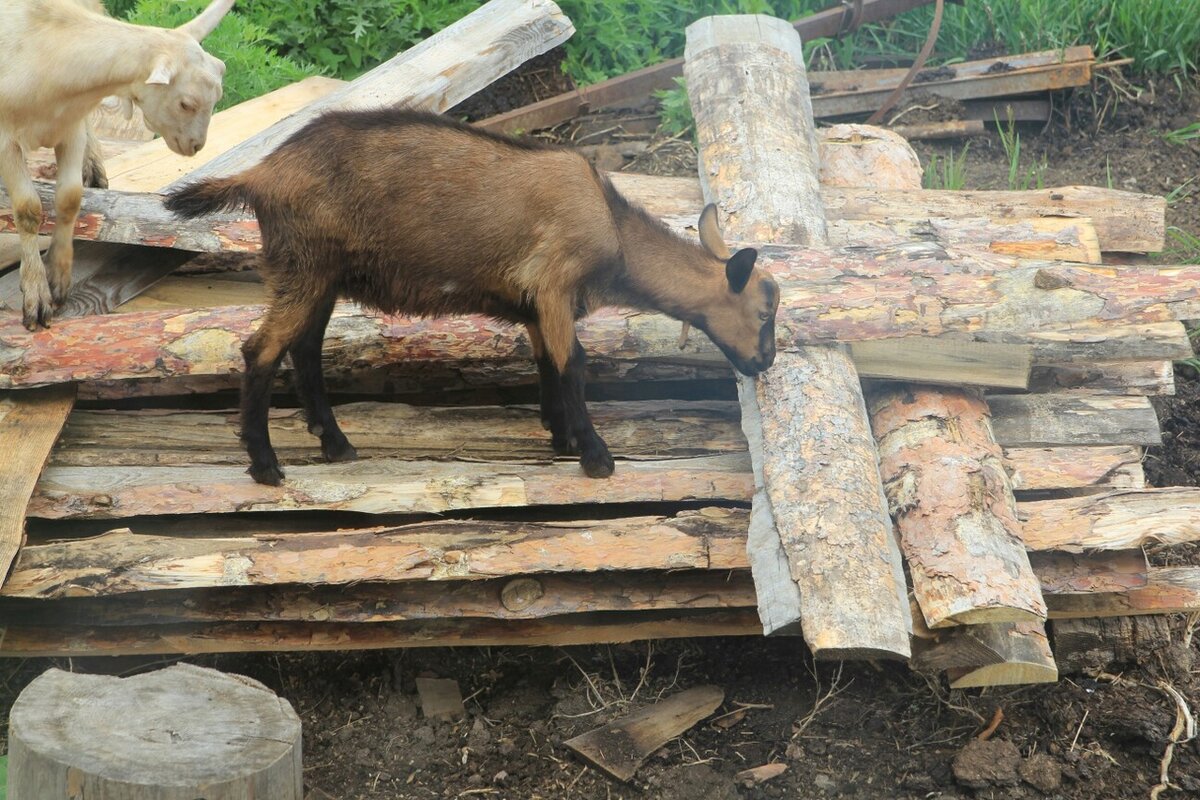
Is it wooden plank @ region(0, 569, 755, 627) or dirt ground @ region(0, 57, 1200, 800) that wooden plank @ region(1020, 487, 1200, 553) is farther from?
wooden plank @ region(0, 569, 755, 627)

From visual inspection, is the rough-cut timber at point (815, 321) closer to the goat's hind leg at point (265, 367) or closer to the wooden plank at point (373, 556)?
the goat's hind leg at point (265, 367)

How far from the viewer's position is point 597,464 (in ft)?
15.7

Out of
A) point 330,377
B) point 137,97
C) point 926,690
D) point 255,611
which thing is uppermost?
point 137,97

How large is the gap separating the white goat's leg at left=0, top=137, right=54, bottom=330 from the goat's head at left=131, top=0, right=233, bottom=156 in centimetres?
52

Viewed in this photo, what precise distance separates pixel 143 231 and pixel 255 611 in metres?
1.76

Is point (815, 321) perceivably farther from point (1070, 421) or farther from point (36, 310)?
point (36, 310)

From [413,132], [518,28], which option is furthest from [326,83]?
[413,132]

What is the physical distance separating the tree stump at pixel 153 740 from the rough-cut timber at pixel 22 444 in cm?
127

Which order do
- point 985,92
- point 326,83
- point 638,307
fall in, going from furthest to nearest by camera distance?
point 985,92 < point 326,83 < point 638,307

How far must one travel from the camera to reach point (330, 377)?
5.38 m

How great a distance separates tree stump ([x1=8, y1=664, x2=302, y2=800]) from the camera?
310 cm

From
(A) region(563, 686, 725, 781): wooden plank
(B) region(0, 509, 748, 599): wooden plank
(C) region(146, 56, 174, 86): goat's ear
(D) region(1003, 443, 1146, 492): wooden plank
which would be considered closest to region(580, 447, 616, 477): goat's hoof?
(B) region(0, 509, 748, 599): wooden plank

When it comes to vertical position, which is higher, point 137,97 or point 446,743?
point 137,97

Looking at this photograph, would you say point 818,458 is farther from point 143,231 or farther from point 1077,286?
point 143,231
